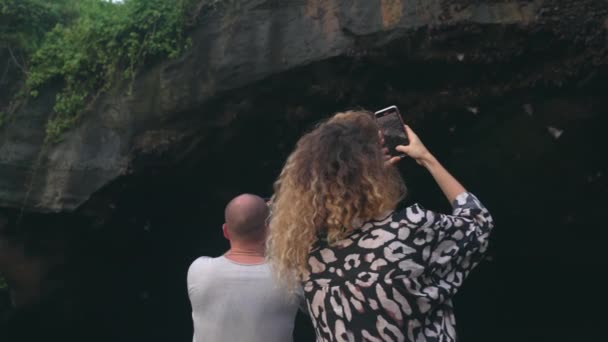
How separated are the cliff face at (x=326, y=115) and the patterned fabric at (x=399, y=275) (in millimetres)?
2308

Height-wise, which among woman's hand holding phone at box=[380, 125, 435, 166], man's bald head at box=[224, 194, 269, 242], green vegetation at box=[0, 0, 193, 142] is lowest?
man's bald head at box=[224, 194, 269, 242]

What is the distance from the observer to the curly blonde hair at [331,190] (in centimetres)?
211

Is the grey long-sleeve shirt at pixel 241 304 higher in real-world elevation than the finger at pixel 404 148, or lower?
lower

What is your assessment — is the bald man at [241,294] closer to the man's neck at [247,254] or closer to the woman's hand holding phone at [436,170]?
the man's neck at [247,254]

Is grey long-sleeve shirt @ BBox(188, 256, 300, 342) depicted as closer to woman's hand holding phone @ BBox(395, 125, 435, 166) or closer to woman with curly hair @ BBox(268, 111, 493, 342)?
woman with curly hair @ BBox(268, 111, 493, 342)

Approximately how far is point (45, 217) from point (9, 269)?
692mm

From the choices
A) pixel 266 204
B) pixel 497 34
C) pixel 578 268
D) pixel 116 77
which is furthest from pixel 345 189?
pixel 578 268

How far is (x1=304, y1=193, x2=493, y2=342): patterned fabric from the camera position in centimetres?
199

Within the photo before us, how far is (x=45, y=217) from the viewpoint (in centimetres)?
520

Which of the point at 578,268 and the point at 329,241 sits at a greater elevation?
the point at 329,241

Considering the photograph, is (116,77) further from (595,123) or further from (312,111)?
(595,123)

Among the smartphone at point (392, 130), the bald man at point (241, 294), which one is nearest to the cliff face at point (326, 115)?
the smartphone at point (392, 130)

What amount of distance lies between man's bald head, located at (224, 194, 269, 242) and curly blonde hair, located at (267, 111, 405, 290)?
0.32 metres

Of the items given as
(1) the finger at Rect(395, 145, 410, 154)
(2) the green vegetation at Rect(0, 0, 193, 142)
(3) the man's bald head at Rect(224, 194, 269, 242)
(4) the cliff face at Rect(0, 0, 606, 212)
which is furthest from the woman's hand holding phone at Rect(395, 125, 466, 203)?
(2) the green vegetation at Rect(0, 0, 193, 142)
